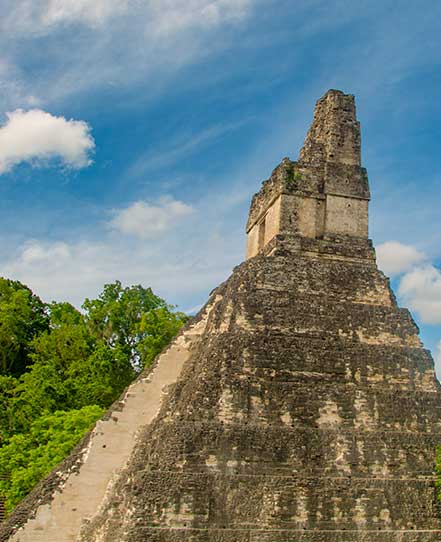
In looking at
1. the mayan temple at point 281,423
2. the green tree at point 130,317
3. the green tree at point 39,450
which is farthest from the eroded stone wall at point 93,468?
the green tree at point 130,317

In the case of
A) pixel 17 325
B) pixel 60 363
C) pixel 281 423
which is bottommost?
pixel 281 423

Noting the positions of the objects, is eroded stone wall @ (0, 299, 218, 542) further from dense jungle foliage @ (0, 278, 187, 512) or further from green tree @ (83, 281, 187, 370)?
green tree @ (83, 281, 187, 370)

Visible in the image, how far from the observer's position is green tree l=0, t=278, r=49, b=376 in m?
32.7

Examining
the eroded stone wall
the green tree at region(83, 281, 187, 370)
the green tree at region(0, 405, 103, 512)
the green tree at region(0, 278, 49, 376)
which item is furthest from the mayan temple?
the green tree at region(0, 278, 49, 376)

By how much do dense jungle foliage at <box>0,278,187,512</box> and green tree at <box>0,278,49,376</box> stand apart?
0.17 ft

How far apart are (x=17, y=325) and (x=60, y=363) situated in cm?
450

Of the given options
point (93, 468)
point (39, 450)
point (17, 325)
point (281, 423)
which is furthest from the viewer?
point (17, 325)

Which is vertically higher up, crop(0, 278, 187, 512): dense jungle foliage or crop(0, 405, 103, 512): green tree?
crop(0, 278, 187, 512): dense jungle foliage

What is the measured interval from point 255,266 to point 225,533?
266 inches

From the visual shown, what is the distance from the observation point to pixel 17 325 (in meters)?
33.2

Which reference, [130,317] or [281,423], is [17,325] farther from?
[281,423]

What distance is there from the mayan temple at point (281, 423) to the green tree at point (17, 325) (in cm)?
1762

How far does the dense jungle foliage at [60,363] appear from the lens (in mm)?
20312

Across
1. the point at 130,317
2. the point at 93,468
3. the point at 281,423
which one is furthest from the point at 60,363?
the point at 281,423
